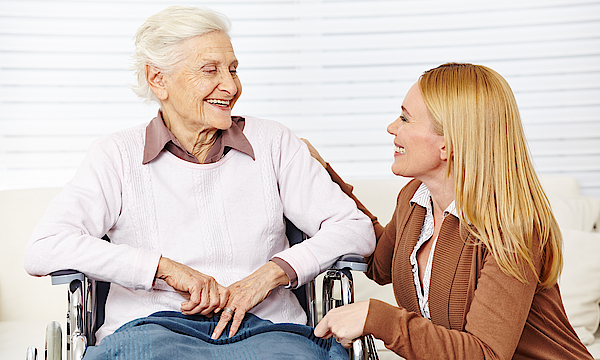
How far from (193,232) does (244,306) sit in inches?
11.0

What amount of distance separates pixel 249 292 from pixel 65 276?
1.54 feet

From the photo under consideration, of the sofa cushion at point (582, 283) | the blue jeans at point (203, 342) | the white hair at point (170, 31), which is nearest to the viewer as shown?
the blue jeans at point (203, 342)

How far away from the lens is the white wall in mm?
2830

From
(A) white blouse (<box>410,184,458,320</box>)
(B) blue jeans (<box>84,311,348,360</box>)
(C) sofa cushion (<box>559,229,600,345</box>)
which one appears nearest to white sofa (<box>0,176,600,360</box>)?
(C) sofa cushion (<box>559,229,600,345</box>)

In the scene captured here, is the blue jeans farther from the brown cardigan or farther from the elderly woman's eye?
the elderly woman's eye

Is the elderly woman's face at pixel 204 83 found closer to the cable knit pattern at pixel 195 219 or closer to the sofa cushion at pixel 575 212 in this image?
the cable knit pattern at pixel 195 219

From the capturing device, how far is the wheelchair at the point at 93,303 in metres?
1.37

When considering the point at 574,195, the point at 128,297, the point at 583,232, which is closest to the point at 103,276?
the point at 128,297

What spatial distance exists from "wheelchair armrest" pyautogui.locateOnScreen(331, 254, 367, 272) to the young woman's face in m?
0.27

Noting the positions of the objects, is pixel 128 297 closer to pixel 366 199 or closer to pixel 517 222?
pixel 517 222

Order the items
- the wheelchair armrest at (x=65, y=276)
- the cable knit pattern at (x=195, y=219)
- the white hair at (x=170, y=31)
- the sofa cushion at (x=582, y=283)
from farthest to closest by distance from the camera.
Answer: the sofa cushion at (x=582, y=283) < the white hair at (x=170, y=31) < the cable knit pattern at (x=195, y=219) < the wheelchair armrest at (x=65, y=276)

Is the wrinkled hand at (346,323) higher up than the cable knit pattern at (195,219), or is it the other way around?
the cable knit pattern at (195,219)

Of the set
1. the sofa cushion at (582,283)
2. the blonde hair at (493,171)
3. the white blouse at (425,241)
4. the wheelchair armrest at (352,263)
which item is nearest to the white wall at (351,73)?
the sofa cushion at (582,283)

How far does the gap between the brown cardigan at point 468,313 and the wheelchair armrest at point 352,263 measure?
132 millimetres
